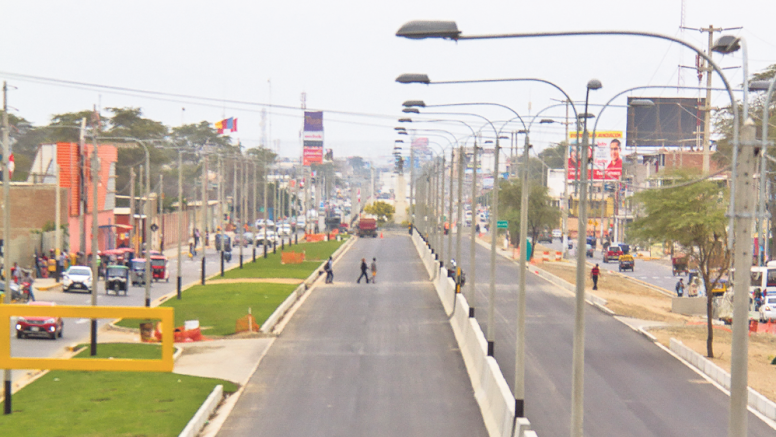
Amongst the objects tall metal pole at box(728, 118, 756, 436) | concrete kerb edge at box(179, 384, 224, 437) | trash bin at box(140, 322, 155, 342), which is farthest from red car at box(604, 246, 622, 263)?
tall metal pole at box(728, 118, 756, 436)

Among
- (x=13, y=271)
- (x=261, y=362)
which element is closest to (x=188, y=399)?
(x=261, y=362)

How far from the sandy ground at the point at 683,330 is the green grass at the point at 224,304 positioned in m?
19.2

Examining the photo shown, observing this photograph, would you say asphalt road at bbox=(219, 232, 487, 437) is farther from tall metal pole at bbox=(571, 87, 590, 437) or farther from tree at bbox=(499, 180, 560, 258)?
tree at bbox=(499, 180, 560, 258)

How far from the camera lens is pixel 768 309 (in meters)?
47.7

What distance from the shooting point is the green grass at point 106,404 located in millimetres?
22484

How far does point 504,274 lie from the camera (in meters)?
74.1

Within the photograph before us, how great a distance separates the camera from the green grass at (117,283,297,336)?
43344 millimetres

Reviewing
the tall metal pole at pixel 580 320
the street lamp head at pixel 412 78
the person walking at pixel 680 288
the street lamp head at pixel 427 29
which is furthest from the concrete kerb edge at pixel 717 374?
the person walking at pixel 680 288

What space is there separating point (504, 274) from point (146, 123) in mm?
74329

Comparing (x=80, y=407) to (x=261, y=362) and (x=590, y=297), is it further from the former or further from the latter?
(x=590, y=297)

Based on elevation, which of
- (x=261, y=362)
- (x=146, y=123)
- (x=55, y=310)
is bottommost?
(x=261, y=362)

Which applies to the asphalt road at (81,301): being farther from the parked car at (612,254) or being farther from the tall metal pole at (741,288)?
the parked car at (612,254)

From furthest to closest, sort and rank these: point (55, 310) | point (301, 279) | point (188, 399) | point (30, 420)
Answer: point (301, 279) < point (188, 399) < point (30, 420) < point (55, 310)

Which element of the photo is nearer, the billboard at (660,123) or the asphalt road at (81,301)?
the asphalt road at (81,301)
